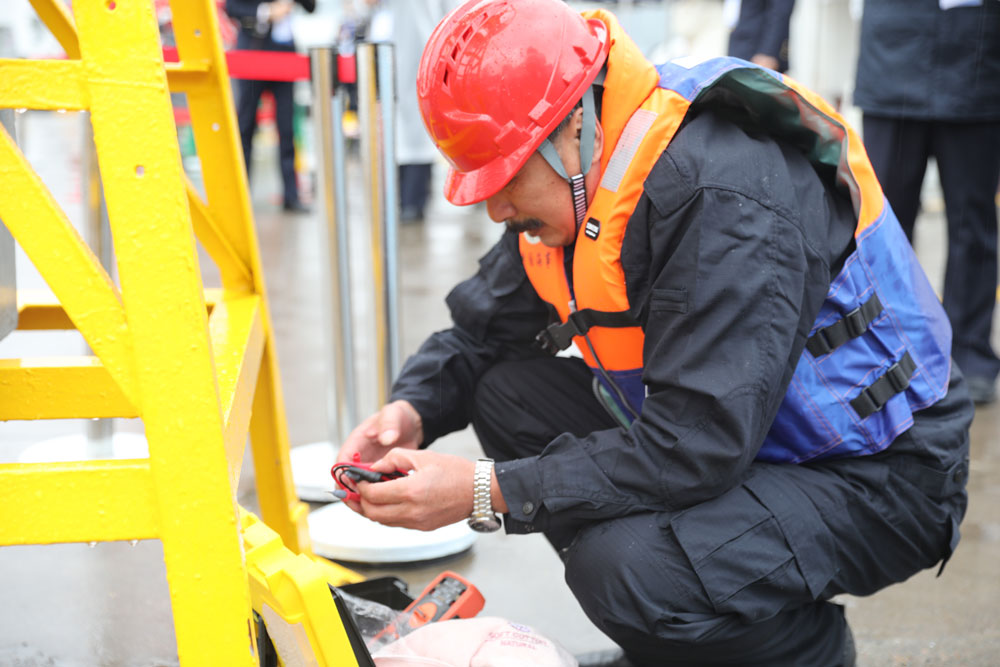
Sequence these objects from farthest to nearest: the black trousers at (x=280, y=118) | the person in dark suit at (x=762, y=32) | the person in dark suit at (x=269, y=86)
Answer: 1. the black trousers at (x=280, y=118)
2. the person in dark suit at (x=269, y=86)
3. the person in dark suit at (x=762, y=32)

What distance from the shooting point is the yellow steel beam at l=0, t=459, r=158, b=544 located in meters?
1.05

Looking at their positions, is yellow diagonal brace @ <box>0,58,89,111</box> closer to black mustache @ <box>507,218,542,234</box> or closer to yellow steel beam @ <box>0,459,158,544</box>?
yellow steel beam @ <box>0,459,158,544</box>

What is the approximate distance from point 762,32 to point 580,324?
10.4 feet

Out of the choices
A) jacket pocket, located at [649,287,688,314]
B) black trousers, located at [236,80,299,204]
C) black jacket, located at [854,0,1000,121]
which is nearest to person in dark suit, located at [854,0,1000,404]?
black jacket, located at [854,0,1000,121]

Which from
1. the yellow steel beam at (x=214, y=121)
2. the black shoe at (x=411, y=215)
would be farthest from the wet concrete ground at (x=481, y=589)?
the black shoe at (x=411, y=215)

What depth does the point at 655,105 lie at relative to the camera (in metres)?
1.52

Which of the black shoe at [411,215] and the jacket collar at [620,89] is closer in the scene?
the jacket collar at [620,89]

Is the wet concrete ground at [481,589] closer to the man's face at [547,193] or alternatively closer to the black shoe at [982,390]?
the black shoe at [982,390]

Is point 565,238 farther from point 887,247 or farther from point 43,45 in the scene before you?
point 43,45

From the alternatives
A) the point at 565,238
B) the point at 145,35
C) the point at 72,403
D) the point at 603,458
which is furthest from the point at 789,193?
the point at 72,403

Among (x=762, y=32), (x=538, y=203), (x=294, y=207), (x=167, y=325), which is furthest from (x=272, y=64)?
(x=294, y=207)

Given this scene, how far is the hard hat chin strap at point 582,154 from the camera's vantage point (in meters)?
1.52

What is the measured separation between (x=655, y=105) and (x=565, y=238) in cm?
25

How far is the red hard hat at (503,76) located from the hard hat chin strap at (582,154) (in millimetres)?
37
